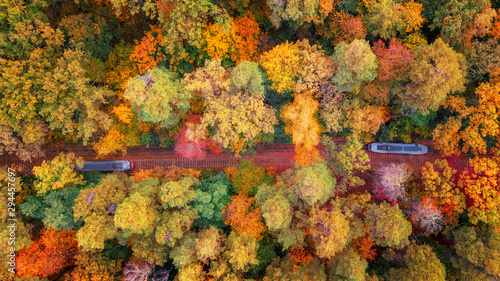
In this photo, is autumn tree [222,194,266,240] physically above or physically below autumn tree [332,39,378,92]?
below

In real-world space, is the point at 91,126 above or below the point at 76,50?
below

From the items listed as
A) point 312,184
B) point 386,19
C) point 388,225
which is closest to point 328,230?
point 312,184

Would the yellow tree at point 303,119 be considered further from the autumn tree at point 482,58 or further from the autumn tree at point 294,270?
the autumn tree at point 482,58

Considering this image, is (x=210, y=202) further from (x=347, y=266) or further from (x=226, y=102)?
(x=347, y=266)

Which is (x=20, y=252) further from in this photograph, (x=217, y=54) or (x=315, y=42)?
(x=315, y=42)

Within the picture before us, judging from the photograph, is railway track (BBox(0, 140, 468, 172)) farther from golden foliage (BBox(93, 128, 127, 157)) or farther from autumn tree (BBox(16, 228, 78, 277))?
autumn tree (BBox(16, 228, 78, 277))

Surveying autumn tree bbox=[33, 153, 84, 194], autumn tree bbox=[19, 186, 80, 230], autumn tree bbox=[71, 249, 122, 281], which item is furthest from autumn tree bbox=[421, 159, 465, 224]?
autumn tree bbox=[33, 153, 84, 194]

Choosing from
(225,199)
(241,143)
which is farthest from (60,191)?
(241,143)
